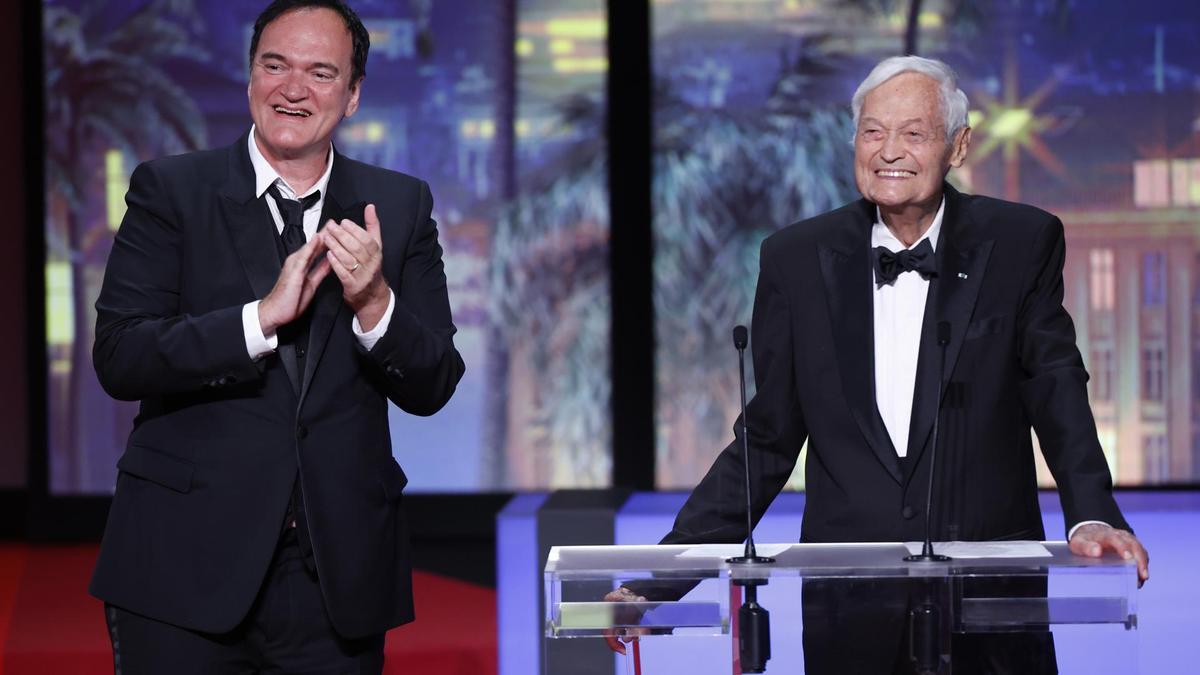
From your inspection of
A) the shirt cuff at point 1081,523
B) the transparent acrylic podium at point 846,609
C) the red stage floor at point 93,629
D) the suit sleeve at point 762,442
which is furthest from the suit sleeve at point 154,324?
the red stage floor at point 93,629

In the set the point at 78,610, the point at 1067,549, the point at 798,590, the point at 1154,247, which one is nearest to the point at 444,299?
the point at 798,590

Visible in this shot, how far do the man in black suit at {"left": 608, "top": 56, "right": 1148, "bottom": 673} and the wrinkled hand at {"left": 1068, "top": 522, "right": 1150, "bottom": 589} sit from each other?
0.21 meters

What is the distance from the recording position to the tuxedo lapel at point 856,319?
7.88 ft

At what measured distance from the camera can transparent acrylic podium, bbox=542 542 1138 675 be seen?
182cm

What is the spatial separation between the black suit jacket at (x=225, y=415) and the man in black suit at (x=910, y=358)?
52 cm

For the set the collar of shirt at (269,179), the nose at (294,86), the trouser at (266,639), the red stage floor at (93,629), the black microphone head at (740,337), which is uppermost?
the nose at (294,86)

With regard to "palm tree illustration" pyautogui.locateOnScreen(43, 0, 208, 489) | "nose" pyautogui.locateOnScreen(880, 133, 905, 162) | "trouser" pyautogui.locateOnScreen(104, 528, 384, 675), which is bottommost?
"trouser" pyautogui.locateOnScreen(104, 528, 384, 675)

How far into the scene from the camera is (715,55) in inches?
255

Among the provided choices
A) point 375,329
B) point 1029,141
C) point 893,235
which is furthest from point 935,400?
point 1029,141

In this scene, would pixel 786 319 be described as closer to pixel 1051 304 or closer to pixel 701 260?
pixel 1051 304

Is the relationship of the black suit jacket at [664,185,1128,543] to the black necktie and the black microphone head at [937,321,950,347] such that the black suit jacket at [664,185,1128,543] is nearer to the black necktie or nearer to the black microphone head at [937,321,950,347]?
the black microphone head at [937,321,950,347]

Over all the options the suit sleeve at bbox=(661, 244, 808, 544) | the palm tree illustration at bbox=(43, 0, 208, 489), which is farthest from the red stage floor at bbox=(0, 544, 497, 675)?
the suit sleeve at bbox=(661, 244, 808, 544)

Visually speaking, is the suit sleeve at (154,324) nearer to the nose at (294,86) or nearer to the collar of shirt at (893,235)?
the nose at (294,86)

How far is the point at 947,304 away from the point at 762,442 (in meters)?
0.36
